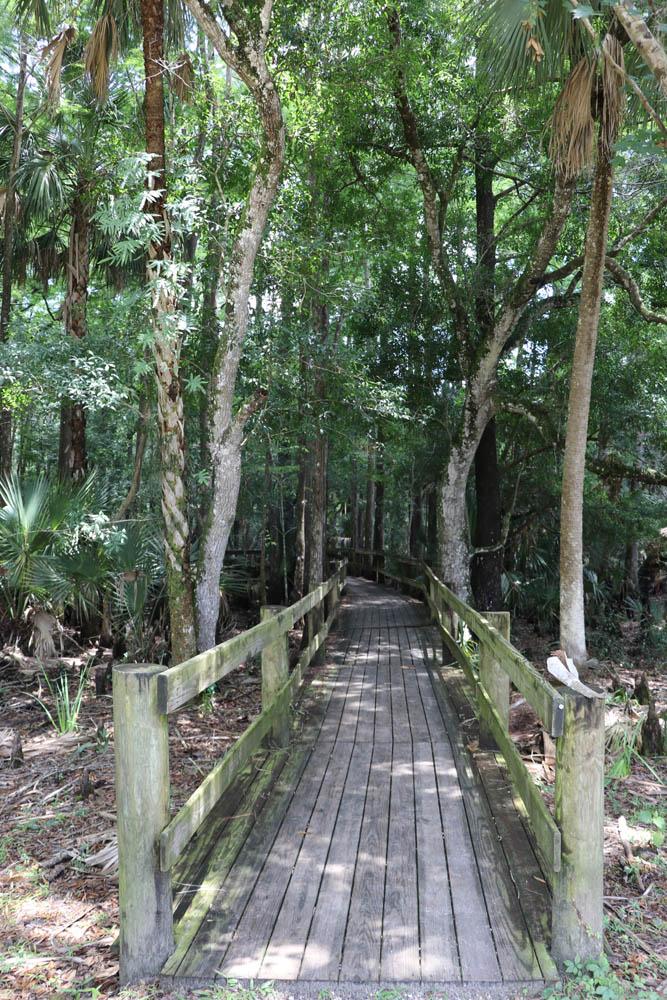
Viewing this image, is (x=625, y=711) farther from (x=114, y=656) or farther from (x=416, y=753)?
(x=114, y=656)

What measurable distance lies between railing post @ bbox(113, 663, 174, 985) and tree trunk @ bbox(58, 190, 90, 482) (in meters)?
7.46

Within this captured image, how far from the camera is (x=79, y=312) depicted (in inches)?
403

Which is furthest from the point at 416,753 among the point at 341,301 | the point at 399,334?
the point at 399,334

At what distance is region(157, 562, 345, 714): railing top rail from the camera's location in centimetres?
310

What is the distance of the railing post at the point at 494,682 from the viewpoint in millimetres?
5035

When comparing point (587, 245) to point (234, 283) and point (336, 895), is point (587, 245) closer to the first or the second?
point (234, 283)

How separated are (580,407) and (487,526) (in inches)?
246

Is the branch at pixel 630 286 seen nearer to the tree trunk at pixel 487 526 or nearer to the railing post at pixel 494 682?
the tree trunk at pixel 487 526

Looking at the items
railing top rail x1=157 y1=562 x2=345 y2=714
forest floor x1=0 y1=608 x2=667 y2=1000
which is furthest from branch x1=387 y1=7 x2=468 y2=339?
railing top rail x1=157 y1=562 x2=345 y2=714

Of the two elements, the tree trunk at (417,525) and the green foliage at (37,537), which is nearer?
the green foliage at (37,537)

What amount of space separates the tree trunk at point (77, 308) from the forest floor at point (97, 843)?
9.42 ft

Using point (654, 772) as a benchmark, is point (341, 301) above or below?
above

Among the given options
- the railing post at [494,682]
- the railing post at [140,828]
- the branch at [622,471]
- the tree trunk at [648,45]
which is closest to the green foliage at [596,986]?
the railing post at [140,828]

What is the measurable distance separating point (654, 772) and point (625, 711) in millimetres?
1569
